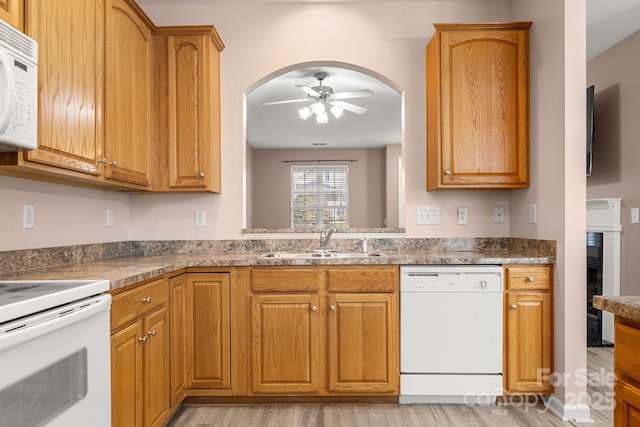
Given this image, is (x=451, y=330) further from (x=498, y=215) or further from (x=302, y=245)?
(x=302, y=245)

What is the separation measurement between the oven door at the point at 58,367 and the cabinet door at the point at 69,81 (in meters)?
0.67

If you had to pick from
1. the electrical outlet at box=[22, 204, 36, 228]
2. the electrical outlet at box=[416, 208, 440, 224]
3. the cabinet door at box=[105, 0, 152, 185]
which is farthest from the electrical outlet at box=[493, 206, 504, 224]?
the electrical outlet at box=[22, 204, 36, 228]

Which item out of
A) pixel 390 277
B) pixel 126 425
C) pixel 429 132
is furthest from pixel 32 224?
pixel 429 132

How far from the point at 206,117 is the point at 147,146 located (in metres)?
0.41

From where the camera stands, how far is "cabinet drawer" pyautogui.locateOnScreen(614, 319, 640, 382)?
38.8 inches

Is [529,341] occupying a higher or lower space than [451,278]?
lower

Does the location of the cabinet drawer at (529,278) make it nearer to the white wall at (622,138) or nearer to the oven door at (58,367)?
the white wall at (622,138)

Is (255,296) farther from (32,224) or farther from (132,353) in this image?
(32,224)

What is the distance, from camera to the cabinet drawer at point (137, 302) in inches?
64.7

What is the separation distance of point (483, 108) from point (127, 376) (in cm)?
247

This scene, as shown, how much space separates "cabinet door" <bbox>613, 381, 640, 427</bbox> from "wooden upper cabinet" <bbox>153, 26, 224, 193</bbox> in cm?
231

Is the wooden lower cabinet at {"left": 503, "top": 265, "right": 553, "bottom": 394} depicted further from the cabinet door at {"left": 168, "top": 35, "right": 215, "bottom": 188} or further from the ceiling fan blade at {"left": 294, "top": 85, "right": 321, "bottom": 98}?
the ceiling fan blade at {"left": 294, "top": 85, "right": 321, "bottom": 98}

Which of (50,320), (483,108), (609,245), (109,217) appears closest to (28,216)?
(109,217)

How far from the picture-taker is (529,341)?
2424mm
